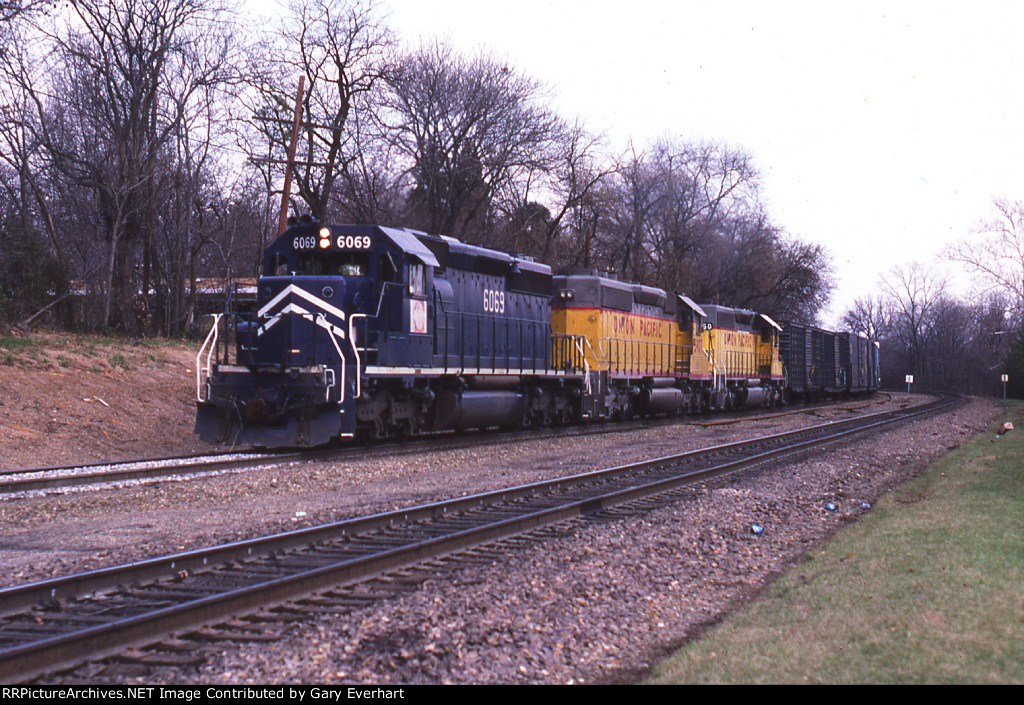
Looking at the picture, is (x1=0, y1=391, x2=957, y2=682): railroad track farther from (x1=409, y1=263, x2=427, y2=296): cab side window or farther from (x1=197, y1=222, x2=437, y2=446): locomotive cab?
(x1=409, y1=263, x2=427, y2=296): cab side window

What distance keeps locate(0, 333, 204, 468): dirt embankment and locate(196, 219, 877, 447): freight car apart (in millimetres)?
2164

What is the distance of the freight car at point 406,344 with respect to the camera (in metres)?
13.4

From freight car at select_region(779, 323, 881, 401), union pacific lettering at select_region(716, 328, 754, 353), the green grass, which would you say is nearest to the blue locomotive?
the green grass

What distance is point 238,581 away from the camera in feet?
19.5

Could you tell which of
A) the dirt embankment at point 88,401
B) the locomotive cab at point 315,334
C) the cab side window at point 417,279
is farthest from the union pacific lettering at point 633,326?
the dirt embankment at point 88,401

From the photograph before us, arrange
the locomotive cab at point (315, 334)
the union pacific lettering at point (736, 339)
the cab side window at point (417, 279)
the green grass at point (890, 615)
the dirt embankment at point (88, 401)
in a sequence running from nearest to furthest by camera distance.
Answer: the green grass at point (890, 615) → the locomotive cab at point (315, 334) → the cab side window at point (417, 279) → the dirt embankment at point (88, 401) → the union pacific lettering at point (736, 339)

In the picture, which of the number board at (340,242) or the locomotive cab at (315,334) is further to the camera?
the number board at (340,242)

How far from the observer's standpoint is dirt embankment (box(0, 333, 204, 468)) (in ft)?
49.2

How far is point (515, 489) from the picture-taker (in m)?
9.77

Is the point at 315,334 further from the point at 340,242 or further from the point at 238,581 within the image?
the point at 238,581

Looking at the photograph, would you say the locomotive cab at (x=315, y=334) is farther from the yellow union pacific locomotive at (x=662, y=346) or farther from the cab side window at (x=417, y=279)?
the yellow union pacific locomotive at (x=662, y=346)

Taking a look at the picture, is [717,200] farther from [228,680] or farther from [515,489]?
[228,680]

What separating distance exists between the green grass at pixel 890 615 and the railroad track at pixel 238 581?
2325 millimetres

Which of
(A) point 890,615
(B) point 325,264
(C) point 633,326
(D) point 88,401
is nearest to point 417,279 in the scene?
(B) point 325,264
